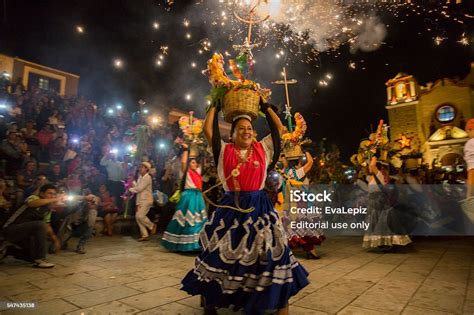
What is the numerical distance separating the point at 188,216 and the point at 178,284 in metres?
2.62

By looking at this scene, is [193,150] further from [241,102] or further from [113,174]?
[113,174]

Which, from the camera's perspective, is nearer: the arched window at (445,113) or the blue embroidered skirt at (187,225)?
the blue embroidered skirt at (187,225)

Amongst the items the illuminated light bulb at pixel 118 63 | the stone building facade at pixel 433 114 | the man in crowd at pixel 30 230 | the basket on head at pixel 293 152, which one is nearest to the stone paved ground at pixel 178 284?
the man in crowd at pixel 30 230

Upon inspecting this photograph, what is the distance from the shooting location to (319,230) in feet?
20.9

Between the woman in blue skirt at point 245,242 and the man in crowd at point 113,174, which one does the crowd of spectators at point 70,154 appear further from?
the woman in blue skirt at point 245,242

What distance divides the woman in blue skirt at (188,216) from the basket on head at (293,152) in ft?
6.76

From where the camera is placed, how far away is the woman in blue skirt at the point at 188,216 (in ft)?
20.8

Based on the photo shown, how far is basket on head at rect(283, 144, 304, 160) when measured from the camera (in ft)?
21.0

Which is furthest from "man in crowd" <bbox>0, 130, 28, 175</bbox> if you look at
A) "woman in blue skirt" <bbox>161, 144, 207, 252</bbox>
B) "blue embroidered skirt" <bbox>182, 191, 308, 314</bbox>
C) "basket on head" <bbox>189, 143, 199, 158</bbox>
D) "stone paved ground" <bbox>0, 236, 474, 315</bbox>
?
"blue embroidered skirt" <bbox>182, 191, 308, 314</bbox>

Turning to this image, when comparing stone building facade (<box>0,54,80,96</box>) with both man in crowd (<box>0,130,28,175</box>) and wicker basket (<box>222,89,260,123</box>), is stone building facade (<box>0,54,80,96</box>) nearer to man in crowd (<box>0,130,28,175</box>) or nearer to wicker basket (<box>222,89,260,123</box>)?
man in crowd (<box>0,130,28,175</box>)

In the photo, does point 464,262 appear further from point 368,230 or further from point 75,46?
point 75,46

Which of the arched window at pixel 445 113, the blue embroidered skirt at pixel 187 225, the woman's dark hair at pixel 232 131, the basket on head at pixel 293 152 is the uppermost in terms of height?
the arched window at pixel 445 113

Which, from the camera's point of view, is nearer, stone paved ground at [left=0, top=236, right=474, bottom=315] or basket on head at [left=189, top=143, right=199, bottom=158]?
stone paved ground at [left=0, top=236, right=474, bottom=315]

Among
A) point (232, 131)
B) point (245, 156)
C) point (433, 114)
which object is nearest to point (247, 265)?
point (245, 156)
